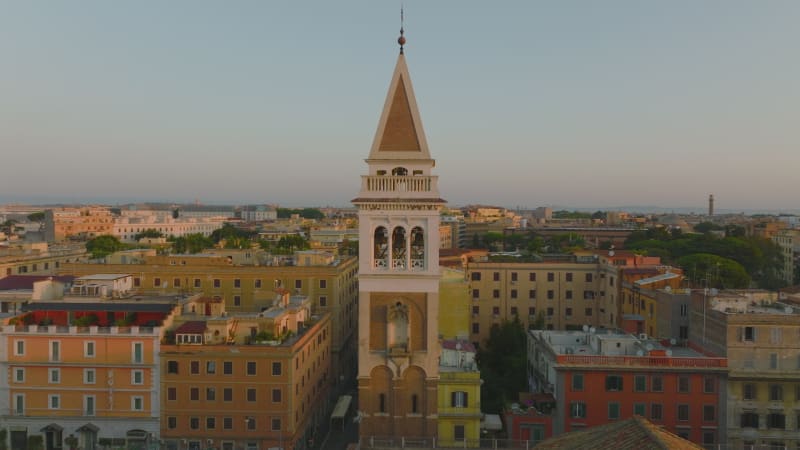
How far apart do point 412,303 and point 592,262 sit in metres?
49.2

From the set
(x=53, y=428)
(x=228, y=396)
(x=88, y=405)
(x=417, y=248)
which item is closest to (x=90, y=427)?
(x=88, y=405)

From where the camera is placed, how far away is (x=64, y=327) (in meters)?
41.2

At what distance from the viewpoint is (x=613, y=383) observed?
126ft

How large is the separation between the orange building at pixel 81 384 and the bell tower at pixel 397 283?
58.9ft

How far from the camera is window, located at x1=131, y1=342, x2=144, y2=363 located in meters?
40.7

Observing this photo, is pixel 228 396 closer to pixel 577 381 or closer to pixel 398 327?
pixel 398 327

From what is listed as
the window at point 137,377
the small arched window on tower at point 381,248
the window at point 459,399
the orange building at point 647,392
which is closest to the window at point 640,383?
the orange building at point 647,392

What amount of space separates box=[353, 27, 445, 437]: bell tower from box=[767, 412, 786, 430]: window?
2154cm

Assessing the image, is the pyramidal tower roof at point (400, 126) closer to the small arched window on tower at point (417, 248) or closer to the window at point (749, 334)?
the small arched window on tower at point (417, 248)

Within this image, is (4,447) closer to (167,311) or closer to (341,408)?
(167,311)

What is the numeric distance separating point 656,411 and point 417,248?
18.7 metres

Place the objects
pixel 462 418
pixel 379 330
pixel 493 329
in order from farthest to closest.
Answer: pixel 493 329, pixel 462 418, pixel 379 330

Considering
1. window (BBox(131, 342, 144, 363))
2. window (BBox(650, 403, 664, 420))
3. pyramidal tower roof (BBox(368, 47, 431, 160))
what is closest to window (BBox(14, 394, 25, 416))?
window (BBox(131, 342, 144, 363))

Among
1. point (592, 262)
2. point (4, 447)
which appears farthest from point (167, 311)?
point (592, 262)
